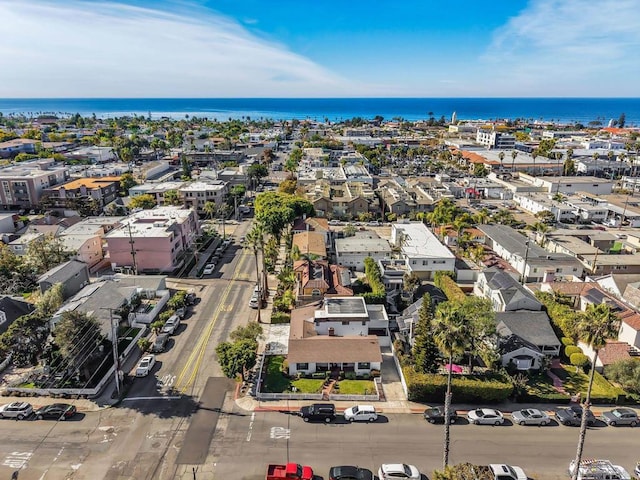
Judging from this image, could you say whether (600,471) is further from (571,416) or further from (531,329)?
(531,329)

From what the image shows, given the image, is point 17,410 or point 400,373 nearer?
point 17,410

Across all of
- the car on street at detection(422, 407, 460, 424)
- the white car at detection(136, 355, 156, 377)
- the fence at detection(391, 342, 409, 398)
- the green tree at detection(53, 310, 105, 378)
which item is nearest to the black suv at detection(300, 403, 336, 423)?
the fence at detection(391, 342, 409, 398)

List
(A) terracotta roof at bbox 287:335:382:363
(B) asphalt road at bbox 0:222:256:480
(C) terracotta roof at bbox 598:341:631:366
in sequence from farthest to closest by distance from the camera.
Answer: (A) terracotta roof at bbox 287:335:382:363 → (C) terracotta roof at bbox 598:341:631:366 → (B) asphalt road at bbox 0:222:256:480

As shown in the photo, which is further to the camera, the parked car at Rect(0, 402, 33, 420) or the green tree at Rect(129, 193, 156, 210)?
the green tree at Rect(129, 193, 156, 210)

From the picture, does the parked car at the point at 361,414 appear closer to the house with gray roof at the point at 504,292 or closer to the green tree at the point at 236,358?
the green tree at the point at 236,358

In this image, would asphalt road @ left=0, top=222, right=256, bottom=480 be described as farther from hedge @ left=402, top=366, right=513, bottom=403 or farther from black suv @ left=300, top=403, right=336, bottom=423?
hedge @ left=402, top=366, right=513, bottom=403

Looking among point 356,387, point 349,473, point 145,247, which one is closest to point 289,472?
point 349,473

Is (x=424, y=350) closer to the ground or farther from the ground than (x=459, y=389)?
farther from the ground
